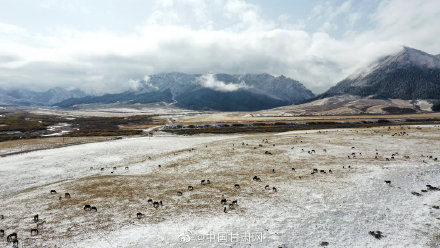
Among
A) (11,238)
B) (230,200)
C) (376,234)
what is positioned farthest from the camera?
(230,200)

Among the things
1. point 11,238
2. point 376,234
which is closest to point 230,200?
point 376,234

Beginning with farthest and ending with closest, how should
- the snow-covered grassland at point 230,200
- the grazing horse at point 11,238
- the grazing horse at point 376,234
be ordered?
the snow-covered grassland at point 230,200, the grazing horse at point 11,238, the grazing horse at point 376,234

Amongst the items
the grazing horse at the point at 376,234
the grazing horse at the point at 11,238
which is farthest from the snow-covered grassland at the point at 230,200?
the grazing horse at the point at 11,238

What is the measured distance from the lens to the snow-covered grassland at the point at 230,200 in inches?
846

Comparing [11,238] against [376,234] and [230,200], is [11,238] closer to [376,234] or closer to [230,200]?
A: [230,200]

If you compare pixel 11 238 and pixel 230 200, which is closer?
pixel 11 238

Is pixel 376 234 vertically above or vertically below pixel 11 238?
above

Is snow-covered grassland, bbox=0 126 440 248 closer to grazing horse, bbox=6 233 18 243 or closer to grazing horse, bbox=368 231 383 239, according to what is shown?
grazing horse, bbox=368 231 383 239

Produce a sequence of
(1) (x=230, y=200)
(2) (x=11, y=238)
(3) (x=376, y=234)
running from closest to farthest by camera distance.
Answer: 1. (3) (x=376, y=234)
2. (2) (x=11, y=238)
3. (1) (x=230, y=200)

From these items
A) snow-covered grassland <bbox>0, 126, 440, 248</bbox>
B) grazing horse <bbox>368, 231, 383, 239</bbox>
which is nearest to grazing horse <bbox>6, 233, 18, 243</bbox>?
snow-covered grassland <bbox>0, 126, 440, 248</bbox>

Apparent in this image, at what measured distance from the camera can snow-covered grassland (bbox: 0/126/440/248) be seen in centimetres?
2148

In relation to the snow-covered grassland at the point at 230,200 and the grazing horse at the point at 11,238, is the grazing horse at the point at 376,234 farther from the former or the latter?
the grazing horse at the point at 11,238

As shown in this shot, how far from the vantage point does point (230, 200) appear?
29250 millimetres

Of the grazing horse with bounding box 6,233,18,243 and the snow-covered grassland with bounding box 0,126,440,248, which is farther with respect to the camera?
the snow-covered grassland with bounding box 0,126,440,248
